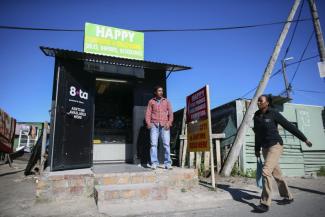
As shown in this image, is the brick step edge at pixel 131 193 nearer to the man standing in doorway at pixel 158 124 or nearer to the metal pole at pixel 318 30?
the man standing in doorway at pixel 158 124

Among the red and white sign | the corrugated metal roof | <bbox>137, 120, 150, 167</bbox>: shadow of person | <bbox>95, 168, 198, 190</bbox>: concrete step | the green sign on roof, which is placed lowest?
<bbox>95, 168, 198, 190</bbox>: concrete step

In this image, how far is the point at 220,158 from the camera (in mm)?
8609

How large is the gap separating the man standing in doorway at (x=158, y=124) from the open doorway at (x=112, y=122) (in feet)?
5.58

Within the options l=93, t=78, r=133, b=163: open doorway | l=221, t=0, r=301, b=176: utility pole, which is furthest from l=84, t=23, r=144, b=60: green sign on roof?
l=221, t=0, r=301, b=176: utility pole

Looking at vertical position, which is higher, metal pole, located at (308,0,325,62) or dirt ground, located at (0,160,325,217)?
metal pole, located at (308,0,325,62)

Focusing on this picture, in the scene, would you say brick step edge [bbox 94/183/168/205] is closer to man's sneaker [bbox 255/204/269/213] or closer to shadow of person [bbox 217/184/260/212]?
shadow of person [bbox 217/184/260/212]

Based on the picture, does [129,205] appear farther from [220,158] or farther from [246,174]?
[246,174]

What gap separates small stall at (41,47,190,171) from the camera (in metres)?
5.97

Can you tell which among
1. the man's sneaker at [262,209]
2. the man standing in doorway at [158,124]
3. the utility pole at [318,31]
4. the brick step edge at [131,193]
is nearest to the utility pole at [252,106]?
the utility pole at [318,31]

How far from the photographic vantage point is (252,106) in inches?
321

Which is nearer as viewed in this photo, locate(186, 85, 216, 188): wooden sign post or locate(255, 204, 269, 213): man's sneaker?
locate(255, 204, 269, 213): man's sneaker

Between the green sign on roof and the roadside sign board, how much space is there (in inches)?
103

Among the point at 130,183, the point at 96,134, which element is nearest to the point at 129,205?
the point at 130,183

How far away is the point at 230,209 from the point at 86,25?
658cm
